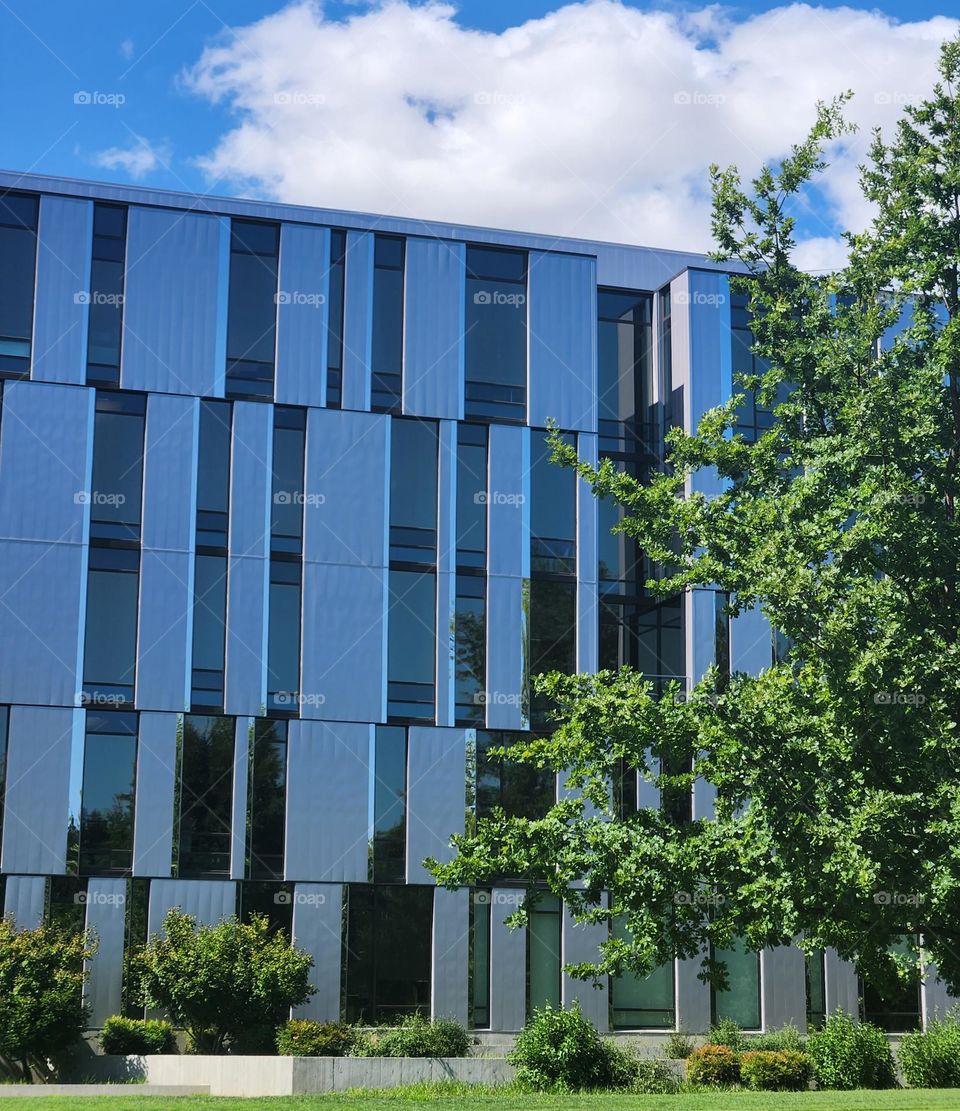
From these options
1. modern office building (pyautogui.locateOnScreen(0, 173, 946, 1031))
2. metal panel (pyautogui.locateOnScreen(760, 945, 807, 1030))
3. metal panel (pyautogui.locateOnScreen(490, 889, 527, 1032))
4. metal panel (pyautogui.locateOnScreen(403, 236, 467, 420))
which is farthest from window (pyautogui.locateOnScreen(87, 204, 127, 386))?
metal panel (pyautogui.locateOnScreen(760, 945, 807, 1030))

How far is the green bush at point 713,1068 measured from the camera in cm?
2612

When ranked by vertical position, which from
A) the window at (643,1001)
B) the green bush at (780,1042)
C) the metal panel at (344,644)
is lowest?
the green bush at (780,1042)

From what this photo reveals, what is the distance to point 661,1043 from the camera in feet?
102

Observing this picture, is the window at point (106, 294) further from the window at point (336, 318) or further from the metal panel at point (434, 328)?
the metal panel at point (434, 328)

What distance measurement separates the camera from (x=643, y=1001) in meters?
32.3

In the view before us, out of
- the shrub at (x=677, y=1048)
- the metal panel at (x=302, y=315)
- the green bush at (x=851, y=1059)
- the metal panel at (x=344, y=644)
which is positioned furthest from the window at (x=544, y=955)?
the metal panel at (x=302, y=315)

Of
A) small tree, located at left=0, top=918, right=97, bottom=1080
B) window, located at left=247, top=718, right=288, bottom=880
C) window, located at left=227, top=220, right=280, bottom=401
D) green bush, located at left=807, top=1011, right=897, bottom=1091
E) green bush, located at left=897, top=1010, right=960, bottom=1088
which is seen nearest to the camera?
green bush, located at left=897, top=1010, right=960, bottom=1088

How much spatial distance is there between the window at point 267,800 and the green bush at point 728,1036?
996cm

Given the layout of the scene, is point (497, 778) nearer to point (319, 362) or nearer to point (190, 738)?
point (190, 738)

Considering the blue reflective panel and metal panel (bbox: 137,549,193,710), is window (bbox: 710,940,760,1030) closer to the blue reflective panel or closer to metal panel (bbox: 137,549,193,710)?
the blue reflective panel

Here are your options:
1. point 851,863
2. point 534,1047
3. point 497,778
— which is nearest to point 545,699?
point 497,778

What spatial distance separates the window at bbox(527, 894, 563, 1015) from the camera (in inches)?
1233

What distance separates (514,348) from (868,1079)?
18.2 metres

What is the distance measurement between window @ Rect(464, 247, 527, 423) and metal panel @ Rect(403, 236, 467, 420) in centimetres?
30
